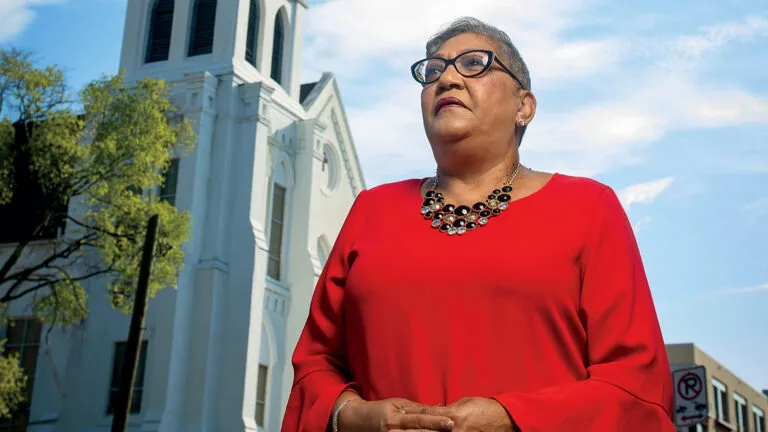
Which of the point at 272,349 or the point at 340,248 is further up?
the point at 272,349

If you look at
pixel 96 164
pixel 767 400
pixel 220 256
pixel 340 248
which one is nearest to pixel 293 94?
pixel 220 256

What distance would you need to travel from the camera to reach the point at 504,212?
275cm

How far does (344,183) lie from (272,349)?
758cm

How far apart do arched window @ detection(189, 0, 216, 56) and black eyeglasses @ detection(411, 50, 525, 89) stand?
26.8 m

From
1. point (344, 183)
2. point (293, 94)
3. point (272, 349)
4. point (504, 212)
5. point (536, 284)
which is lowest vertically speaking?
point (536, 284)

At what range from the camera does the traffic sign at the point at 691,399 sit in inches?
443

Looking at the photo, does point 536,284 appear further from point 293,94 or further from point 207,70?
point 293,94

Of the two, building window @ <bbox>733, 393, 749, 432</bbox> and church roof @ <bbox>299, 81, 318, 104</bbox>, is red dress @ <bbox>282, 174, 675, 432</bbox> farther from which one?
building window @ <bbox>733, 393, 749, 432</bbox>

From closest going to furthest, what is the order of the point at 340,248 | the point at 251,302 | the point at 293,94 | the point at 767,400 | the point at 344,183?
the point at 340,248 → the point at 251,302 → the point at 293,94 → the point at 344,183 → the point at 767,400

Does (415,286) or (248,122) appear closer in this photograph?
(415,286)

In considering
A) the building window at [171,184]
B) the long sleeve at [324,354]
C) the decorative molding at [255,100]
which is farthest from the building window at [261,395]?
the long sleeve at [324,354]

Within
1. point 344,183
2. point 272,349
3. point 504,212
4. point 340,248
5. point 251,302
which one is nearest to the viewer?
point 504,212

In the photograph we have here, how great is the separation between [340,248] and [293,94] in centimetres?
2850

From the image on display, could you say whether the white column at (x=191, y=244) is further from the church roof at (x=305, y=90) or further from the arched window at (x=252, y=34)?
the church roof at (x=305, y=90)
